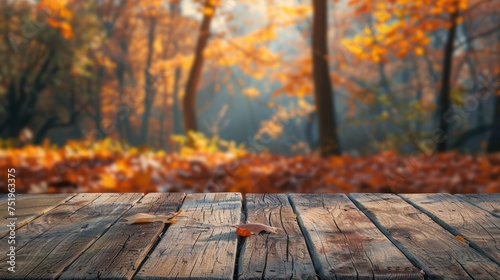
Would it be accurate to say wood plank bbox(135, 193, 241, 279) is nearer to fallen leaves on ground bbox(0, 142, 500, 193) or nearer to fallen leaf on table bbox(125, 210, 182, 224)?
fallen leaf on table bbox(125, 210, 182, 224)

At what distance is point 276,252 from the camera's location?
164 centimetres

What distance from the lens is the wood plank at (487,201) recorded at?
7.64 feet

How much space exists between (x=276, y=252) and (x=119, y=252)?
48 centimetres

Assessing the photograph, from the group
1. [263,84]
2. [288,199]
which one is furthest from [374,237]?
[263,84]

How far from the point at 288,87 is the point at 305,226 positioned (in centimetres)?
978

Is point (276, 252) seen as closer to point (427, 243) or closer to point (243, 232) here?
point (243, 232)

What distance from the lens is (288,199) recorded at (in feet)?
8.29

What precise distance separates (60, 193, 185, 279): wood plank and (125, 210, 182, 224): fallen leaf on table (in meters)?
0.03

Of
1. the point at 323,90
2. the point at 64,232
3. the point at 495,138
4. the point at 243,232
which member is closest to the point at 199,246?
the point at 243,232

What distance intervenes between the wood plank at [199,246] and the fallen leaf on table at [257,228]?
48 millimetres

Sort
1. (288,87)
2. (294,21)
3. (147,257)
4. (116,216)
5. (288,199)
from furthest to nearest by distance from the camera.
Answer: (294,21), (288,87), (288,199), (116,216), (147,257)

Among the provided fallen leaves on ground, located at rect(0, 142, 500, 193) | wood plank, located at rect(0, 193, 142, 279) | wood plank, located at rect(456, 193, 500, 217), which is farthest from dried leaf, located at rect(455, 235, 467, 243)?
fallen leaves on ground, located at rect(0, 142, 500, 193)

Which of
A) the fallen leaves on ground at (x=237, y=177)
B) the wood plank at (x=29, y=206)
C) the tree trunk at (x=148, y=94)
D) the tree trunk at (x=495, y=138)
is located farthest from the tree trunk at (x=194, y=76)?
the tree trunk at (x=148, y=94)

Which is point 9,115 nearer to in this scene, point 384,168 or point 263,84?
point 384,168
